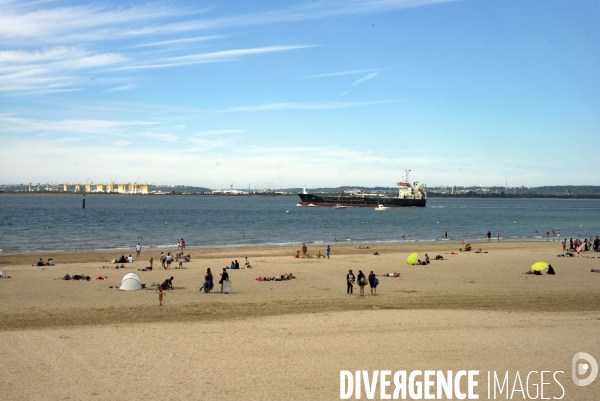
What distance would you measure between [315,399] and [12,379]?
598 cm

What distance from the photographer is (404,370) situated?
435 inches

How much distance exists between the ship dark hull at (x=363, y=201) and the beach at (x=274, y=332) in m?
116

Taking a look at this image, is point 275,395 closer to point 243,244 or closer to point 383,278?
point 383,278

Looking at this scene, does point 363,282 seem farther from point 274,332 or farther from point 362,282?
point 274,332

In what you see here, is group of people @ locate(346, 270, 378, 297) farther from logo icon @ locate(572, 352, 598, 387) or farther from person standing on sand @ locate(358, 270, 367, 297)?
logo icon @ locate(572, 352, 598, 387)

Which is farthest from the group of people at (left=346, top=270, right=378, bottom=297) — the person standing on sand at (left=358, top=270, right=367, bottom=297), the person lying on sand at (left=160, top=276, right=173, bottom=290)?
the person lying on sand at (left=160, top=276, right=173, bottom=290)

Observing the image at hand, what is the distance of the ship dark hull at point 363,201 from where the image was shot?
141750 mm

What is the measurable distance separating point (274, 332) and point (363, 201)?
132625 mm

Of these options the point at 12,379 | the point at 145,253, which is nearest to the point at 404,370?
the point at 12,379

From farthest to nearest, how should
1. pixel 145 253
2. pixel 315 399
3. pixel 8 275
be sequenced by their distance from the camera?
pixel 145 253, pixel 8 275, pixel 315 399

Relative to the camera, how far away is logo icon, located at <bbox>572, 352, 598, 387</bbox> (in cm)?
1045

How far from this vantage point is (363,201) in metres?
145

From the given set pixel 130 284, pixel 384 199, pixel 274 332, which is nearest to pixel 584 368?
pixel 274 332

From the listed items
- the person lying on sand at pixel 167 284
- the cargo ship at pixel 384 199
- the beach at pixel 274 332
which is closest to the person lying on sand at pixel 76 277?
the beach at pixel 274 332
